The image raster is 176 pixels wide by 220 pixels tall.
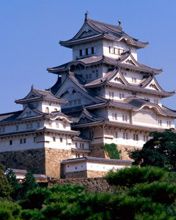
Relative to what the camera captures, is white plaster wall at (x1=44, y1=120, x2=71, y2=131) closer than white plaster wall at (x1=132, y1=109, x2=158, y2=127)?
Yes

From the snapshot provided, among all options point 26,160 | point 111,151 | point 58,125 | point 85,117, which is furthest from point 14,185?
point 85,117

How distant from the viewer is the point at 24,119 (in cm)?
5959

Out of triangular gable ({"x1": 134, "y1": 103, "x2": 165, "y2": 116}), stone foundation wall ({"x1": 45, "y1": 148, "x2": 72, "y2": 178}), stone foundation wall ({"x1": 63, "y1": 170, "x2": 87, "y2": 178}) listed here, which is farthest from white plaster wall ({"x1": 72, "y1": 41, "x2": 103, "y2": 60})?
stone foundation wall ({"x1": 63, "y1": 170, "x2": 87, "y2": 178})

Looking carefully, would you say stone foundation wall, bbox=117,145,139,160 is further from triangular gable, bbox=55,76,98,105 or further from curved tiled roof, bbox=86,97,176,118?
triangular gable, bbox=55,76,98,105

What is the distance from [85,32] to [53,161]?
1550 cm

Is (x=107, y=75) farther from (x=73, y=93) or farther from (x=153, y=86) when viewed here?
(x=153, y=86)

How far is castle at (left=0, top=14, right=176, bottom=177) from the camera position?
58719 millimetres

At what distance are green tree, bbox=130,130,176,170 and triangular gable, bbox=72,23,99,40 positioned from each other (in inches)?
691

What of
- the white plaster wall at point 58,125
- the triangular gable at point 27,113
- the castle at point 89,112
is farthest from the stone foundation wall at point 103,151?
the triangular gable at point 27,113

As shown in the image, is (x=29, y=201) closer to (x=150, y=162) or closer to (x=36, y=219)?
(x=36, y=219)

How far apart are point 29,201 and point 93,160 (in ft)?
48.1

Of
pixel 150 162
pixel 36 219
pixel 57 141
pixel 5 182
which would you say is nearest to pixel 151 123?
pixel 57 141

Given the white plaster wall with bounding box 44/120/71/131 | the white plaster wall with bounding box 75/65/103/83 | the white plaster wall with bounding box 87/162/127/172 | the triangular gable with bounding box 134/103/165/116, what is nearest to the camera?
the white plaster wall with bounding box 87/162/127/172

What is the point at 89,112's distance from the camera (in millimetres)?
63094
